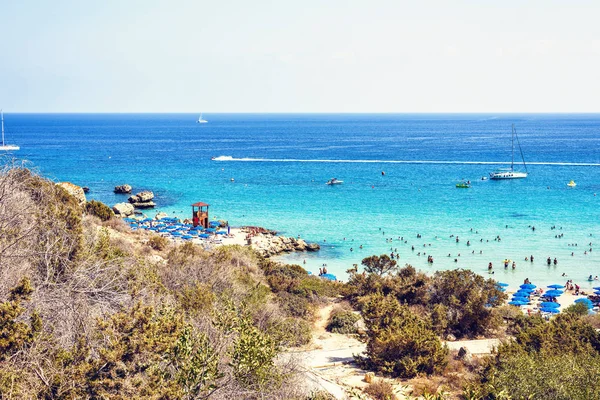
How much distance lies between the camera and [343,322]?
64.7 ft

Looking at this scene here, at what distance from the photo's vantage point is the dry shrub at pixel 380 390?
1291 cm

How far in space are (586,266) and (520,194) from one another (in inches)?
1084

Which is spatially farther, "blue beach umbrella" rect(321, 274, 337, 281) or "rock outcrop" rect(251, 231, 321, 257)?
"rock outcrop" rect(251, 231, 321, 257)

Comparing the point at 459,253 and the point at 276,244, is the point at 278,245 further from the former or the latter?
the point at 459,253

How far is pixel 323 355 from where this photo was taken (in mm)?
16688

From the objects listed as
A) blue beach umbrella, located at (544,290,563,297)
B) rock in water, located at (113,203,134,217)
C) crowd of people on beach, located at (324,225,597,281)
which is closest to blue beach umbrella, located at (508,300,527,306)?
blue beach umbrella, located at (544,290,563,297)

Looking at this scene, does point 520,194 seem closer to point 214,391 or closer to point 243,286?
point 243,286

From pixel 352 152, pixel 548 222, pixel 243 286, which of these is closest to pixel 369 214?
pixel 548 222

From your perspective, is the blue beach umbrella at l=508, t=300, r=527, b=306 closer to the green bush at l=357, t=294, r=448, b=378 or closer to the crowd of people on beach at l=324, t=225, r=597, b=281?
the crowd of people on beach at l=324, t=225, r=597, b=281

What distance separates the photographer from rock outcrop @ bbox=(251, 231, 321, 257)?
36.7 metres

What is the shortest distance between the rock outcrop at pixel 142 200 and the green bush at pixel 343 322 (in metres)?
35.8

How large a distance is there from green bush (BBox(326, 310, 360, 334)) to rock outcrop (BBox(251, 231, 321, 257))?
16188 mm

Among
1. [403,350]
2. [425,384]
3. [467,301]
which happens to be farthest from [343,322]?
[425,384]

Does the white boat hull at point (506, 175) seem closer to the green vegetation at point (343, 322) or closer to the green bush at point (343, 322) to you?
the green vegetation at point (343, 322)
